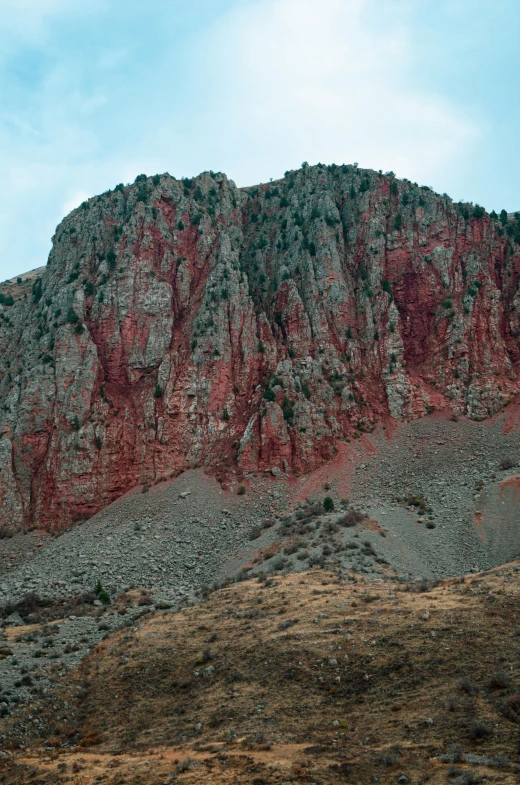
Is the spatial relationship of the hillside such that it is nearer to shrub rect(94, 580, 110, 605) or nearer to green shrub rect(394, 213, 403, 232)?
shrub rect(94, 580, 110, 605)

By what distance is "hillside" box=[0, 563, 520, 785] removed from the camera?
14680mm

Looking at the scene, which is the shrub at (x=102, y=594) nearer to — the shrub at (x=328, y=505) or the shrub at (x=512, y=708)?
the shrub at (x=328, y=505)

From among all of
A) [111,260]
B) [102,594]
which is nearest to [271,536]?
[102,594]

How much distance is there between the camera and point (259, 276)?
75812mm

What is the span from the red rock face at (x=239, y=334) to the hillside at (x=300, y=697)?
30.0 m

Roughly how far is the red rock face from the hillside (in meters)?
30.0

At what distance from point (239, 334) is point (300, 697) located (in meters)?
51.6

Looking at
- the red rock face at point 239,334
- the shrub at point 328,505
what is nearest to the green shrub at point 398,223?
the red rock face at point 239,334

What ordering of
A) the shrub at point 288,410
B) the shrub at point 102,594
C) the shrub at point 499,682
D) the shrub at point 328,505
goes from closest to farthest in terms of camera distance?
the shrub at point 499,682
the shrub at point 102,594
the shrub at point 328,505
the shrub at point 288,410

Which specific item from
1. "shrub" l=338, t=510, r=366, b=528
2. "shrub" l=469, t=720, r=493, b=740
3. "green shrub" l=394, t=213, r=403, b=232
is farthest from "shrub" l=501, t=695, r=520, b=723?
"green shrub" l=394, t=213, r=403, b=232

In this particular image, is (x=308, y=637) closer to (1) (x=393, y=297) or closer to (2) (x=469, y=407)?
(2) (x=469, y=407)

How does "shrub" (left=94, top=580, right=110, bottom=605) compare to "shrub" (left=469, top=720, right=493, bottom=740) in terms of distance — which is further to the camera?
"shrub" (left=94, top=580, right=110, bottom=605)

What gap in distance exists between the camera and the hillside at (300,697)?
1468cm

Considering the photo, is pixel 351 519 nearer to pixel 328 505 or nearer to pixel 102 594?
pixel 328 505
